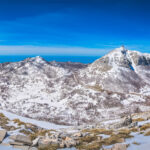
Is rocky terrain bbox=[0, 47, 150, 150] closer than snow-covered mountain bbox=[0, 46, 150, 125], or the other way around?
→ rocky terrain bbox=[0, 47, 150, 150]

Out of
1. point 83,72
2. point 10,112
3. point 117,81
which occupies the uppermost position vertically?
point 83,72

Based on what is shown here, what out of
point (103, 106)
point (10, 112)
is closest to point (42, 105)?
point (10, 112)

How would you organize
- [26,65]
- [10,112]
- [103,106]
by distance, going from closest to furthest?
[10,112]
[103,106]
[26,65]

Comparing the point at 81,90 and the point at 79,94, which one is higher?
the point at 81,90

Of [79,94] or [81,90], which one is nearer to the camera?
[79,94]

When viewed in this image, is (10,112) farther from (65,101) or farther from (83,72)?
(83,72)

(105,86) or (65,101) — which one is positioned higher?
(105,86)

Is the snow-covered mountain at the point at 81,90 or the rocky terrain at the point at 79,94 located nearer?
the rocky terrain at the point at 79,94

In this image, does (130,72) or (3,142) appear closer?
(3,142)
